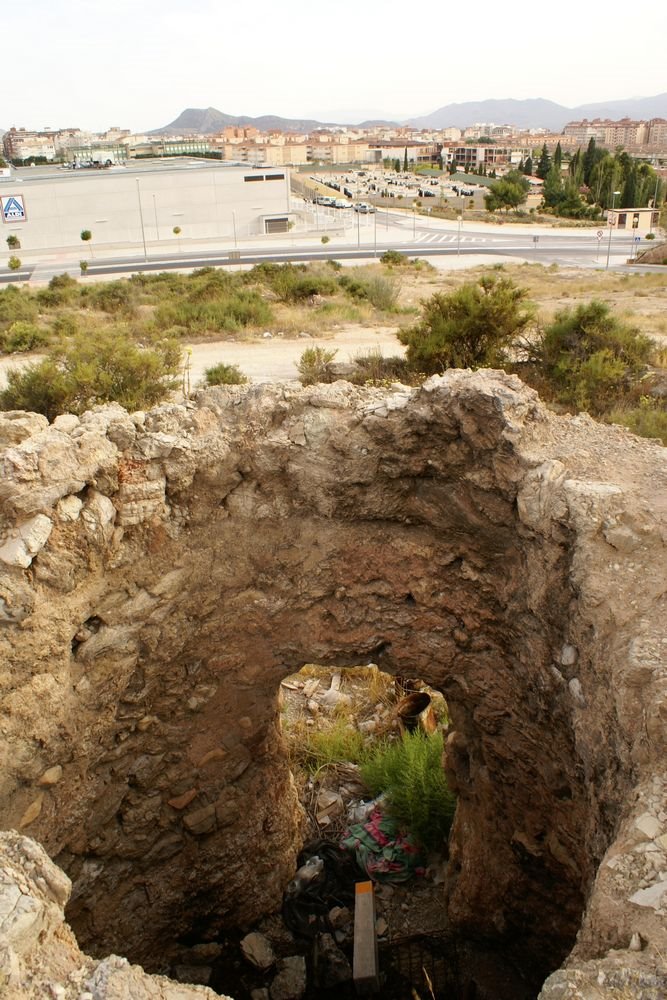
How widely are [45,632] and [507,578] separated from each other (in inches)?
130

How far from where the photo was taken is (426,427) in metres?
5.85

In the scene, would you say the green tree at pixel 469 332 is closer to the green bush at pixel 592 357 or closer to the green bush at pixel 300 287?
the green bush at pixel 592 357

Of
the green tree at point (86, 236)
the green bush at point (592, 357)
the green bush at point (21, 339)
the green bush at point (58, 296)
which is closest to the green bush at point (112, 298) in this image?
the green bush at point (58, 296)

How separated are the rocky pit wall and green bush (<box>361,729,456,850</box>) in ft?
1.82

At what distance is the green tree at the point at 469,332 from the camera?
615 inches

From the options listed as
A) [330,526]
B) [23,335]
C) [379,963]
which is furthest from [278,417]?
[23,335]

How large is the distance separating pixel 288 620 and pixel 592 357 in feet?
35.4

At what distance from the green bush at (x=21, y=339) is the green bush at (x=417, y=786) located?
704 inches

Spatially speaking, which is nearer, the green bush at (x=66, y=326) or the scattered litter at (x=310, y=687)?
the scattered litter at (x=310, y=687)

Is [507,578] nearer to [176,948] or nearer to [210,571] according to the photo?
[210,571]

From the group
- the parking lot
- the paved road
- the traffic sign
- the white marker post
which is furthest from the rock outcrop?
the parking lot

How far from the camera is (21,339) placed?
21719 millimetres

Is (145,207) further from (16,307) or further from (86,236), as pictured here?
(16,307)

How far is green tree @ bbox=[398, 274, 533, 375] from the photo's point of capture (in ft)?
51.3
